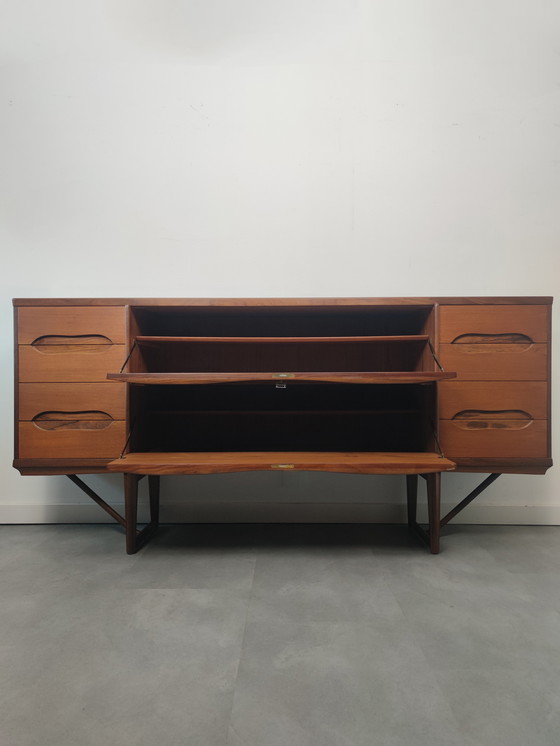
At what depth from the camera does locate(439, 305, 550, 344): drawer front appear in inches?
60.9

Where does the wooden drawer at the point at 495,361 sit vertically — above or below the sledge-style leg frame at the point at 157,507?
above

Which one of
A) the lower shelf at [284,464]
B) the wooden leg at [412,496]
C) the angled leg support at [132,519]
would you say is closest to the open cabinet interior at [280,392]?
the wooden leg at [412,496]

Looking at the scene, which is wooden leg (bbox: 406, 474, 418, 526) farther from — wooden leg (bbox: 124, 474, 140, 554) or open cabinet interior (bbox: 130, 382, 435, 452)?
wooden leg (bbox: 124, 474, 140, 554)

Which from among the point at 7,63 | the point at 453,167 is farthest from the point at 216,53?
the point at 453,167

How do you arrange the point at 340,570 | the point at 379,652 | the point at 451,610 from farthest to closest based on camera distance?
the point at 340,570 → the point at 451,610 → the point at 379,652

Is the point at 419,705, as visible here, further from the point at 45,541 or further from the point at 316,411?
the point at 45,541

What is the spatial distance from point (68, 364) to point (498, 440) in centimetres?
176

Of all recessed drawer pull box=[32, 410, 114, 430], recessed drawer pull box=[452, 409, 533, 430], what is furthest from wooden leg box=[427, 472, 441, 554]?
recessed drawer pull box=[32, 410, 114, 430]

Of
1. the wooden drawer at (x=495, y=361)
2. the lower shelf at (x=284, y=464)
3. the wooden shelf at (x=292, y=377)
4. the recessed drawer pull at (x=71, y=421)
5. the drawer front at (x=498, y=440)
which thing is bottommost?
the lower shelf at (x=284, y=464)

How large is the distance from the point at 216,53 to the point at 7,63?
1.06 meters

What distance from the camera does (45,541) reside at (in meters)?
1.78

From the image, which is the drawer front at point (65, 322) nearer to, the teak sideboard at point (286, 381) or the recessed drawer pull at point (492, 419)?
the teak sideboard at point (286, 381)

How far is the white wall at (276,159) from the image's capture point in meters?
1.96

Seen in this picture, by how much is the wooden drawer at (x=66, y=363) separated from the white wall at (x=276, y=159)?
20.2 inches
